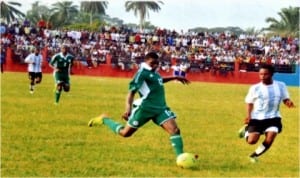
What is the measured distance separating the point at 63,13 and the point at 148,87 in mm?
74109

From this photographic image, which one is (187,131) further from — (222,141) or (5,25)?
(5,25)

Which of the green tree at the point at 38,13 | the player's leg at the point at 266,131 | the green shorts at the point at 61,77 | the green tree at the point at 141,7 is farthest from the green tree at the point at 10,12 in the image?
the player's leg at the point at 266,131

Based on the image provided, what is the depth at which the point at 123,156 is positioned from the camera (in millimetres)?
10375

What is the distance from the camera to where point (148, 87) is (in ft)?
32.7

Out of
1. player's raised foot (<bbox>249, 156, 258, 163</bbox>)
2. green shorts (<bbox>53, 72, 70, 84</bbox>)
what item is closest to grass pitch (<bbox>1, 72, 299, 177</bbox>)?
player's raised foot (<bbox>249, 156, 258, 163</bbox>)

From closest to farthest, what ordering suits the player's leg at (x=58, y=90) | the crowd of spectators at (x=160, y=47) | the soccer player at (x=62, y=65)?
the player's leg at (x=58, y=90), the soccer player at (x=62, y=65), the crowd of spectators at (x=160, y=47)

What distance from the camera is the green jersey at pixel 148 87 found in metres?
9.86

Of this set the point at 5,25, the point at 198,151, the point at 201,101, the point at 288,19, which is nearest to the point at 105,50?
the point at 5,25

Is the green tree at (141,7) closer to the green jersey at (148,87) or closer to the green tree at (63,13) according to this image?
the green tree at (63,13)

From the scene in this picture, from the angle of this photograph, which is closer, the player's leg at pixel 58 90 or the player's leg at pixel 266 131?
the player's leg at pixel 266 131

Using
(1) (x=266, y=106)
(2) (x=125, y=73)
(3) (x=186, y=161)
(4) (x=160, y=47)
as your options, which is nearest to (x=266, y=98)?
(1) (x=266, y=106)

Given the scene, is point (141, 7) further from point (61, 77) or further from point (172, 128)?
point (172, 128)

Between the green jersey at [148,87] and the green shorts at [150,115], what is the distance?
6cm

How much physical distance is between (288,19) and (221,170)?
202 feet
